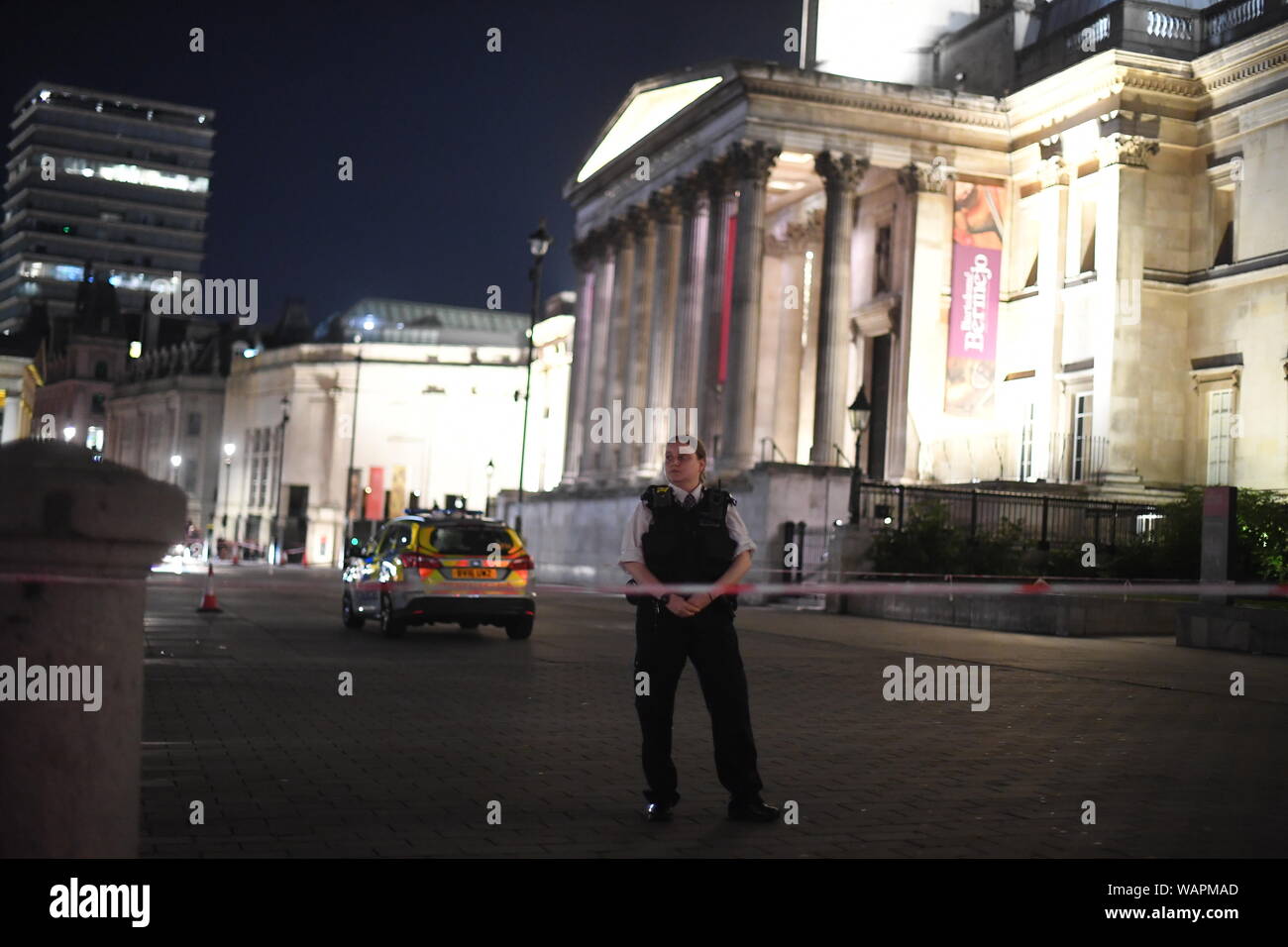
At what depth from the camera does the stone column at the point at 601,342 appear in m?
55.3

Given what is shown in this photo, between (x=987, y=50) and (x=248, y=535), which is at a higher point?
(x=987, y=50)

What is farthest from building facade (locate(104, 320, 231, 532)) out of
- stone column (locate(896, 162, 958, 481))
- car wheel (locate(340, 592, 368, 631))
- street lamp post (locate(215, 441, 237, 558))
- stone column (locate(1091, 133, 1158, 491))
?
car wheel (locate(340, 592, 368, 631))

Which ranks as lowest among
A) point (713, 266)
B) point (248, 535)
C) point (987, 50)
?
point (248, 535)

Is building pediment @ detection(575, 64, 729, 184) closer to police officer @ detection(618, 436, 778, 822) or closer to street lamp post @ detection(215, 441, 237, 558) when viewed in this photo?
police officer @ detection(618, 436, 778, 822)

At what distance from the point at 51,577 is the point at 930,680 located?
42.8 ft

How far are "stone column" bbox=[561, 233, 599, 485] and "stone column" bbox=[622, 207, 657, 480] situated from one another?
4256mm

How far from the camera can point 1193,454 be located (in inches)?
1531

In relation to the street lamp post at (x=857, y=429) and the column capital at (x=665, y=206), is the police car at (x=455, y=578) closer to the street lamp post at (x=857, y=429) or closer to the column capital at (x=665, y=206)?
the street lamp post at (x=857, y=429)

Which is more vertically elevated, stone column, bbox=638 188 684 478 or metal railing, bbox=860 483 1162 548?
stone column, bbox=638 188 684 478

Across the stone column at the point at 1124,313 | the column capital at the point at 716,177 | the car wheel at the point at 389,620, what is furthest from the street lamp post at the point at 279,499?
the car wheel at the point at 389,620

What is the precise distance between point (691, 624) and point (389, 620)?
13.9m

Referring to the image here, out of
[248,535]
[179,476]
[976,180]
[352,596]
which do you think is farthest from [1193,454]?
[179,476]

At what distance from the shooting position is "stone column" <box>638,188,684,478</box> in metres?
50.5
